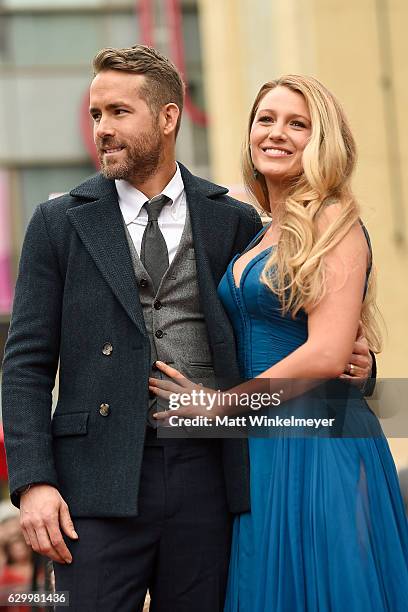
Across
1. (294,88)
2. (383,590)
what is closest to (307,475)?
(383,590)

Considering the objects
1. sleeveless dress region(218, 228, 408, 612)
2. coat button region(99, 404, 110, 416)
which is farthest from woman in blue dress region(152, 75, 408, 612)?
coat button region(99, 404, 110, 416)

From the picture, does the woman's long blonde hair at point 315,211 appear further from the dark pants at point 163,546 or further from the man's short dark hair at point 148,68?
the dark pants at point 163,546

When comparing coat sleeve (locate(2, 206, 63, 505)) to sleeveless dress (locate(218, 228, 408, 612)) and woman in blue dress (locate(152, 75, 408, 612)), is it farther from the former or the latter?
sleeveless dress (locate(218, 228, 408, 612))

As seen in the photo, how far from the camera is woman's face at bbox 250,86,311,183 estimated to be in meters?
3.80

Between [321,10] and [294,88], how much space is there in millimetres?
9206

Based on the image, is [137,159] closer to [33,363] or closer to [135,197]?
[135,197]

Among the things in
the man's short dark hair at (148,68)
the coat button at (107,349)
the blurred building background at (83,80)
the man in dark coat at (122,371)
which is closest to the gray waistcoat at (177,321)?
the man in dark coat at (122,371)

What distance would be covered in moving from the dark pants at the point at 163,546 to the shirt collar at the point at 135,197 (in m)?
0.76

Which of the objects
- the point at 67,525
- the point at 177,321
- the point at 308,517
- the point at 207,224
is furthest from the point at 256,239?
the point at 67,525

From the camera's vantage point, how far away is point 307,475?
359 cm

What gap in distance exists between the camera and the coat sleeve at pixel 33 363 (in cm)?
355

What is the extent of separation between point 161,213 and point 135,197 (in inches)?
3.8

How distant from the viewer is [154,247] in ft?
12.4

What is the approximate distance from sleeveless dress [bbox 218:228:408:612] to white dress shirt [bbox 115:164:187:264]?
0.27 meters
